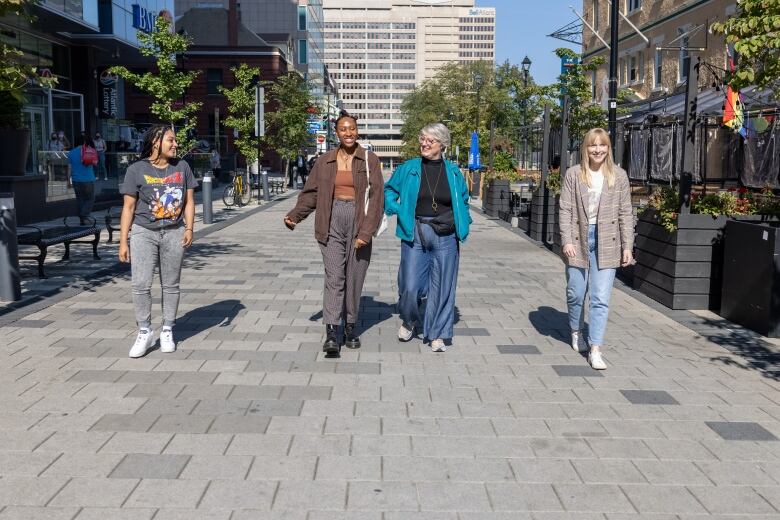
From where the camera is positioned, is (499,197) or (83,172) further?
(499,197)

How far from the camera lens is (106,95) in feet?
105

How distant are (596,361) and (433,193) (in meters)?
1.83

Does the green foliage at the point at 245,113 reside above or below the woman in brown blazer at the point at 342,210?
above

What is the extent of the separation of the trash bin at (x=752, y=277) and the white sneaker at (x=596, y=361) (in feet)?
6.90

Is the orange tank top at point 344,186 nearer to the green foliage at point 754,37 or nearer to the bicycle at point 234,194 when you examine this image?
the green foliage at point 754,37

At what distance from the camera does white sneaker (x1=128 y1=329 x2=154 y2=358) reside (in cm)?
652

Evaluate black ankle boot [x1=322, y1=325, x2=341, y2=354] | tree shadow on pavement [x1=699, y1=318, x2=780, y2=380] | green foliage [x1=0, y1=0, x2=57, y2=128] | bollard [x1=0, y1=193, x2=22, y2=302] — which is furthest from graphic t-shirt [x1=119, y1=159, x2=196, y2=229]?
tree shadow on pavement [x1=699, y1=318, x2=780, y2=380]

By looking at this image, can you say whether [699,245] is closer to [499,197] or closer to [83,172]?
[83,172]

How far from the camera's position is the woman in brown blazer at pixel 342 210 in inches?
260

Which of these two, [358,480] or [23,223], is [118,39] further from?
[358,480]

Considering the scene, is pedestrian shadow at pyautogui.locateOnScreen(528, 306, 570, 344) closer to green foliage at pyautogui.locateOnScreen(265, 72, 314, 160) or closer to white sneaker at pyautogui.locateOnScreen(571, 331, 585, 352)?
white sneaker at pyautogui.locateOnScreen(571, 331, 585, 352)

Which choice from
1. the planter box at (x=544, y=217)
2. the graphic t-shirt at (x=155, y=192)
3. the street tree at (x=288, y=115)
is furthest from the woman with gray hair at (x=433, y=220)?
the street tree at (x=288, y=115)

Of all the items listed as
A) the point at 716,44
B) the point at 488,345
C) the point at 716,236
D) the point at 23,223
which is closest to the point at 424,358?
the point at 488,345

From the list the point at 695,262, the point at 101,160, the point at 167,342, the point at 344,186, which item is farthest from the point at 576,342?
the point at 101,160
